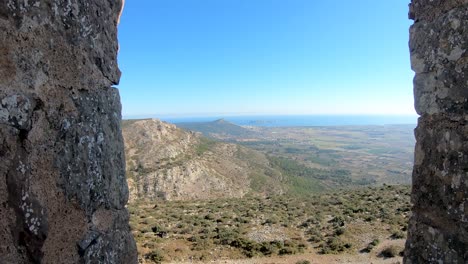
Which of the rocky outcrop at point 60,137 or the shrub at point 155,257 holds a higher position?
the rocky outcrop at point 60,137

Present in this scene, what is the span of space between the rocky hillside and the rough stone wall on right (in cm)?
3704

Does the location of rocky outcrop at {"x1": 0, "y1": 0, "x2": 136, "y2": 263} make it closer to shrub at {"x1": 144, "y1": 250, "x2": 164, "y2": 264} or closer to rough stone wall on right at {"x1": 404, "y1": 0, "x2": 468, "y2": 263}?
rough stone wall on right at {"x1": 404, "y1": 0, "x2": 468, "y2": 263}

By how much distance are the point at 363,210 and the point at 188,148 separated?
40.4 meters

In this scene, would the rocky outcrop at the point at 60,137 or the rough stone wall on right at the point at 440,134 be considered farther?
the rough stone wall on right at the point at 440,134

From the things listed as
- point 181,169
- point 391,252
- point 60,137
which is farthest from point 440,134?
point 181,169

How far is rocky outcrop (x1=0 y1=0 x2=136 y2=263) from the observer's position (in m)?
1.29

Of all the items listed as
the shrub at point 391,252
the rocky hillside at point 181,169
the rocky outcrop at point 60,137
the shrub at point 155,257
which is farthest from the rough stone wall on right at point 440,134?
the rocky hillside at point 181,169

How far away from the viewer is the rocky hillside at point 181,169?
4206cm

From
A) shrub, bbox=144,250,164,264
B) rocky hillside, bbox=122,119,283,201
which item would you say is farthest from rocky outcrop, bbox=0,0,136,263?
rocky hillside, bbox=122,119,283,201

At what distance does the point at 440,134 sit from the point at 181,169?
150 feet

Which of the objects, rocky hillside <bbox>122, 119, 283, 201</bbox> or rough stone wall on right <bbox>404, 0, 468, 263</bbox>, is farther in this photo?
rocky hillside <bbox>122, 119, 283, 201</bbox>

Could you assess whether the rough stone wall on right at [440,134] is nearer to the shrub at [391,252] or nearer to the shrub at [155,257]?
the shrub at [155,257]

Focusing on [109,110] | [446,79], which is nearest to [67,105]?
[109,110]

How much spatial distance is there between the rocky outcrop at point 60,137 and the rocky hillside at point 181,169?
37031 millimetres
